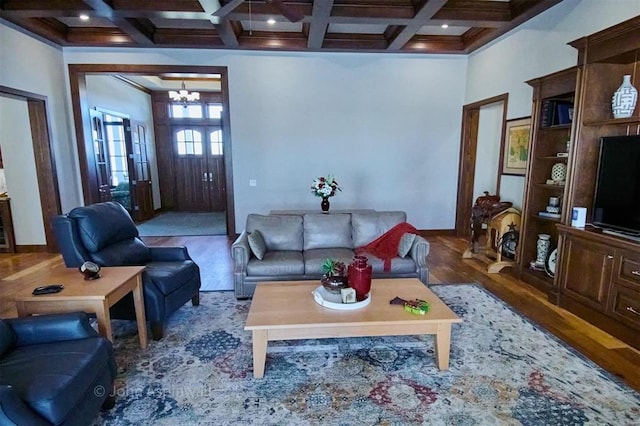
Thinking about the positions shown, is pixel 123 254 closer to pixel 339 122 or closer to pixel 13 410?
pixel 13 410

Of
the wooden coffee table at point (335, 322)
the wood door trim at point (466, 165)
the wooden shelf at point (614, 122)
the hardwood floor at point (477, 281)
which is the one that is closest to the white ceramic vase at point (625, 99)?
the wooden shelf at point (614, 122)

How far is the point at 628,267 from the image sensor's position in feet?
9.18

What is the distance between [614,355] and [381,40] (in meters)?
5.06

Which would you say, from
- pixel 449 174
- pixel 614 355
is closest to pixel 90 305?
pixel 614 355

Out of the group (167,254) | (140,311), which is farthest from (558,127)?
(140,311)

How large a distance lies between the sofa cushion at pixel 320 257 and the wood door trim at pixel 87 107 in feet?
9.32

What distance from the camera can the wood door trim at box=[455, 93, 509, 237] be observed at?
20.2 feet

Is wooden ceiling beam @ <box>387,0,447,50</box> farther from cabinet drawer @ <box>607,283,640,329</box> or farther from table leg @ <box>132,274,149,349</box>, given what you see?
table leg @ <box>132,274,149,349</box>

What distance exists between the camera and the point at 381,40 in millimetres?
5613

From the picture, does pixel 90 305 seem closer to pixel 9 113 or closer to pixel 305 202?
pixel 305 202

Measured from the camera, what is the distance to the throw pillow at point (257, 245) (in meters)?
3.58

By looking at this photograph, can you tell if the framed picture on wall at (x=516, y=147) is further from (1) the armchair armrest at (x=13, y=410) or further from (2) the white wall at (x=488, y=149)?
(1) the armchair armrest at (x=13, y=410)

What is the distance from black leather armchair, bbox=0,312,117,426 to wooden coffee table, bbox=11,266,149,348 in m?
0.21

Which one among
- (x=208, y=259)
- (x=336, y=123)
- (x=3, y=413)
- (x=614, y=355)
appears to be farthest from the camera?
(x=336, y=123)
